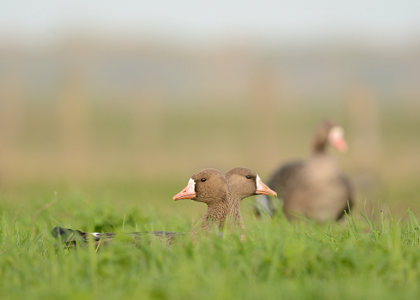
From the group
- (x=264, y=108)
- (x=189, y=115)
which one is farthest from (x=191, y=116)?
(x=264, y=108)

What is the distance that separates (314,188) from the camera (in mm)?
10062

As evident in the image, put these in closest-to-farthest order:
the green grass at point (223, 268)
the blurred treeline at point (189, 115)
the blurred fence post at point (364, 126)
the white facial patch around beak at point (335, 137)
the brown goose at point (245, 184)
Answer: the green grass at point (223, 268)
the brown goose at point (245, 184)
the white facial patch around beak at point (335, 137)
the blurred fence post at point (364, 126)
the blurred treeline at point (189, 115)

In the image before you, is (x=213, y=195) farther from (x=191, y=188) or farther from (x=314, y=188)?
(x=314, y=188)

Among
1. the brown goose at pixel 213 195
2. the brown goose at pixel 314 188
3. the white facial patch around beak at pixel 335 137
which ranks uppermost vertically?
the white facial patch around beak at pixel 335 137

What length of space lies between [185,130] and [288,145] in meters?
27.0

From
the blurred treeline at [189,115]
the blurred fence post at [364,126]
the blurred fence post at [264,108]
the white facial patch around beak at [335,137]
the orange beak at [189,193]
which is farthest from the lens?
the blurred fence post at [264,108]

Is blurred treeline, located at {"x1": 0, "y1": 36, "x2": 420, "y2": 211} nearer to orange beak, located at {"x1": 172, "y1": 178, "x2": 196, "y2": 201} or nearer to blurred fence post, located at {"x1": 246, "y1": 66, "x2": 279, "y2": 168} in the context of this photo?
blurred fence post, located at {"x1": 246, "y1": 66, "x2": 279, "y2": 168}

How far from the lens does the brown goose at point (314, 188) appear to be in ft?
32.4

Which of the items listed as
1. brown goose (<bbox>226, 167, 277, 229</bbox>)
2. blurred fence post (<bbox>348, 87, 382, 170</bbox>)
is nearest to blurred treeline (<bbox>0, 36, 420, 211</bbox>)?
blurred fence post (<bbox>348, 87, 382, 170</bbox>)

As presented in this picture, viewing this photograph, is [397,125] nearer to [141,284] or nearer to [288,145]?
[288,145]

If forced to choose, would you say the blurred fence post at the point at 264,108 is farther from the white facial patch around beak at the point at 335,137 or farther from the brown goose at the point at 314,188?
the brown goose at the point at 314,188

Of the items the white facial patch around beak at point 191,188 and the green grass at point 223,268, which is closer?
the green grass at point 223,268

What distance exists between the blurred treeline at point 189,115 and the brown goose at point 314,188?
1355mm

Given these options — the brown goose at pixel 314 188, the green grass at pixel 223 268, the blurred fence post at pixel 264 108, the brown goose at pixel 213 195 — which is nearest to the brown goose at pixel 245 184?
the brown goose at pixel 213 195
